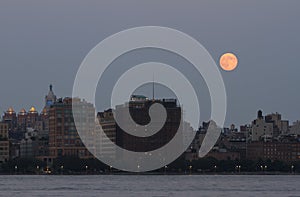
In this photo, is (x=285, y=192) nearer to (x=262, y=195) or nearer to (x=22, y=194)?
(x=262, y=195)

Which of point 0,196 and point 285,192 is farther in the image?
point 285,192

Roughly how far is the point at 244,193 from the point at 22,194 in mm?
24199

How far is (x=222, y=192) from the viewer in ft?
465

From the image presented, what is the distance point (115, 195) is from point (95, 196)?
3.50m

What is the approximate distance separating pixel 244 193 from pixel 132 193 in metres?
12.3

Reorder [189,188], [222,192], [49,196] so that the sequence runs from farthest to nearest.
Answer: [189,188]
[222,192]
[49,196]

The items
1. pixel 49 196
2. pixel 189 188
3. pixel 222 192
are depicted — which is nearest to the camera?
pixel 49 196

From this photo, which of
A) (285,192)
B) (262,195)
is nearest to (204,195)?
(262,195)

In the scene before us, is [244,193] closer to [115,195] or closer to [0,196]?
[115,195]

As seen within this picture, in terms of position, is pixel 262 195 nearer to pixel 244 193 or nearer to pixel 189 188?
pixel 244 193

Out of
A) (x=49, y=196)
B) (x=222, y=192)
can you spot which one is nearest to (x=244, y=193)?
(x=222, y=192)

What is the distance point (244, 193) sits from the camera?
5497 inches

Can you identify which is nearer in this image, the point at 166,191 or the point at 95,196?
the point at 95,196

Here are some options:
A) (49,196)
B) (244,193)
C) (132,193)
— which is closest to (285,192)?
(244,193)
